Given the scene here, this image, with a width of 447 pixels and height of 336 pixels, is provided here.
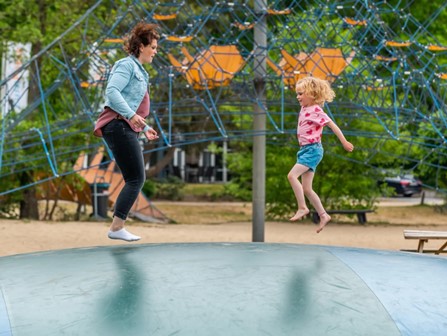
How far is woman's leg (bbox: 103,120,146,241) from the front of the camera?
5.47m

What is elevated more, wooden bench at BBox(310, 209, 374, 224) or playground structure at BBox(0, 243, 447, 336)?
playground structure at BBox(0, 243, 447, 336)

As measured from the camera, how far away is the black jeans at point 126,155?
17.9 feet

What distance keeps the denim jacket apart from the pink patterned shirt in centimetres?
110

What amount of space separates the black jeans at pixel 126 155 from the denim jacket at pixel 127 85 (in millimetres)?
136

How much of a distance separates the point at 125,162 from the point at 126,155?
0.06 meters

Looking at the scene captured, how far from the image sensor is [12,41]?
19766mm

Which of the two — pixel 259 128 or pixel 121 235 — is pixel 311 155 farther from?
pixel 259 128

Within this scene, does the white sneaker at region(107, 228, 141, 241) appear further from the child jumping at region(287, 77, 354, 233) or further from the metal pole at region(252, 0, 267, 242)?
the metal pole at region(252, 0, 267, 242)

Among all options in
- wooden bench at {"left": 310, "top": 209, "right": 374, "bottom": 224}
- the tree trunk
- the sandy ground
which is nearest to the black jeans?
the sandy ground

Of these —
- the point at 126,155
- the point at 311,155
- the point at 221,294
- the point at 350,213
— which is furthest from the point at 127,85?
the point at 350,213

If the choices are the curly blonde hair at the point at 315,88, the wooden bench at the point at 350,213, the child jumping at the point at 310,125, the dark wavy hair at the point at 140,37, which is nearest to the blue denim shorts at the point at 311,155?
the child jumping at the point at 310,125

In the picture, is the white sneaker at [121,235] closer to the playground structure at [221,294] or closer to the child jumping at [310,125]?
the child jumping at [310,125]

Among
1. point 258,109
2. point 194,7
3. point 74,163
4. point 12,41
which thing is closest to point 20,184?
point 74,163

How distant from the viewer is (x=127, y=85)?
5578 mm
